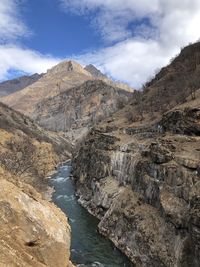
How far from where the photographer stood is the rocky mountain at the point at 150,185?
45.9 metres

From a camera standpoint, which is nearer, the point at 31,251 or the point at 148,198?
the point at 31,251

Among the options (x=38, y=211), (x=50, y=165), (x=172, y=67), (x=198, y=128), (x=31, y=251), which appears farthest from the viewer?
(x=50, y=165)

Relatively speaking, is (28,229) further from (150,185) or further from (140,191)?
(140,191)

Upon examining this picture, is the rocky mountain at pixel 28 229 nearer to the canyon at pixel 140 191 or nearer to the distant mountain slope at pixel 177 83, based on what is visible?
the canyon at pixel 140 191

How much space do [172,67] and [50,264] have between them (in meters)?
109

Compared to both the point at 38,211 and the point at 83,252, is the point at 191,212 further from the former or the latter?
the point at 38,211

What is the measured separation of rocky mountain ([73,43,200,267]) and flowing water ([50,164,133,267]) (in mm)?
1462

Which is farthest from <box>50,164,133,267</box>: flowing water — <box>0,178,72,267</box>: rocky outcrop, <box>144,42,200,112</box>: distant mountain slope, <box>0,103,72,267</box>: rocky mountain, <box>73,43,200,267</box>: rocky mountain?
<box>144,42,200,112</box>: distant mountain slope

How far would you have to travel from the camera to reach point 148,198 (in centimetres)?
5681

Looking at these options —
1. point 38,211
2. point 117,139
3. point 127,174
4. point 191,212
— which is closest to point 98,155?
point 117,139

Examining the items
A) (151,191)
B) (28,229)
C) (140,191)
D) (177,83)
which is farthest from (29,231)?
(177,83)

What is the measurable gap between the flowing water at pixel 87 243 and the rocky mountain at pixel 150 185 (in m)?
1.46

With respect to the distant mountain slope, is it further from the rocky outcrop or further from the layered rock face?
the rocky outcrop

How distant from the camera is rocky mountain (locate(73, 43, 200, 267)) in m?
45.9
